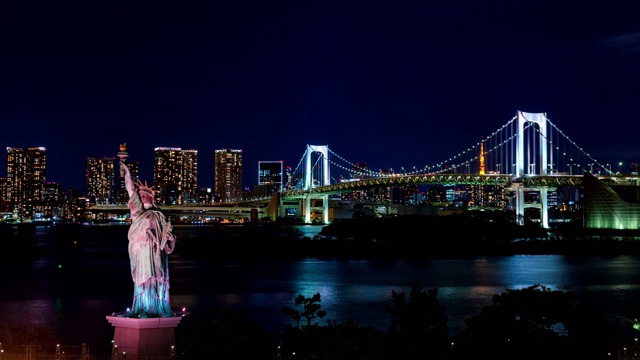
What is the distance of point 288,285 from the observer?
30.4 metres

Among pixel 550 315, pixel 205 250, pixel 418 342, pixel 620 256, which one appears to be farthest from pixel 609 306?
pixel 205 250

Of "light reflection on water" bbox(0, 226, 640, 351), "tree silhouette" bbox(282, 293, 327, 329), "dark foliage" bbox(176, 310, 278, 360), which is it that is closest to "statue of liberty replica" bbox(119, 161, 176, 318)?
"dark foliage" bbox(176, 310, 278, 360)

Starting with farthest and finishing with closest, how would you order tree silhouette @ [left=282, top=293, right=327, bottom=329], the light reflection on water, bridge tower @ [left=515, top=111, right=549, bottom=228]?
1. bridge tower @ [left=515, top=111, right=549, bottom=228]
2. the light reflection on water
3. tree silhouette @ [left=282, top=293, right=327, bottom=329]

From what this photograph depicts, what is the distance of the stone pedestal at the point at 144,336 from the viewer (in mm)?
10992

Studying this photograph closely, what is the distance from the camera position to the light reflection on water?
22266 millimetres

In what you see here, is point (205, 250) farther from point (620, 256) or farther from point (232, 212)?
point (232, 212)

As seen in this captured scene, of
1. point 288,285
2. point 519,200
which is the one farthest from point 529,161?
point 288,285

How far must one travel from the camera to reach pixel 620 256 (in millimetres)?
46969

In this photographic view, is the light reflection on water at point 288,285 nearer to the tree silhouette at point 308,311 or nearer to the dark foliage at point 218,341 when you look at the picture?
the tree silhouette at point 308,311

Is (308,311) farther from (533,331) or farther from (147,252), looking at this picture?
(147,252)

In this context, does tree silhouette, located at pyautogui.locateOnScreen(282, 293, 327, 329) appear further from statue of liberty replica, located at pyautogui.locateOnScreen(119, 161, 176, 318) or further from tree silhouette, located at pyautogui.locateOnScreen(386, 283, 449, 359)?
statue of liberty replica, located at pyautogui.locateOnScreen(119, 161, 176, 318)

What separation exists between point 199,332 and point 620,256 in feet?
133

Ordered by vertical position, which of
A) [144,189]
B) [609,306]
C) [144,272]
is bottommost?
[609,306]

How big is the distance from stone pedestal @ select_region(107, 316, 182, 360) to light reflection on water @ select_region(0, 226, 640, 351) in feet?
20.9
